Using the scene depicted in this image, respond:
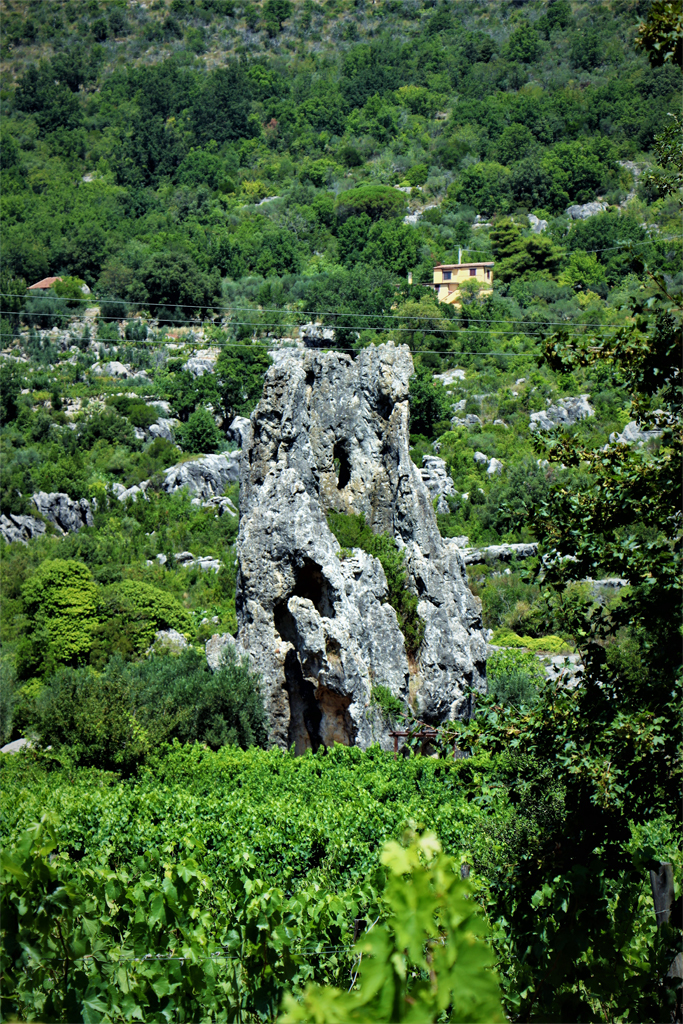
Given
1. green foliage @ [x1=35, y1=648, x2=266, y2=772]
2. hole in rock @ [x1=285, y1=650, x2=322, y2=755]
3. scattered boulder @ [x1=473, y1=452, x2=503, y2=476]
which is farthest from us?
scattered boulder @ [x1=473, y1=452, x2=503, y2=476]

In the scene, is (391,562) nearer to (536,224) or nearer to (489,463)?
(489,463)

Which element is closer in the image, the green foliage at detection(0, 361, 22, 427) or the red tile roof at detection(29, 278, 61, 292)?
the green foliage at detection(0, 361, 22, 427)

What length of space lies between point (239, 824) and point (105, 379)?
155 feet

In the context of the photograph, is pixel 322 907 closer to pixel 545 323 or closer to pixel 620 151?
pixel 545 323

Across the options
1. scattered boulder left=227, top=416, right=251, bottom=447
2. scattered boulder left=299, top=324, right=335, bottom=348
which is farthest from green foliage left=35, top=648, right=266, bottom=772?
scattered boulder left=299, top=324, right=335, bottom=348

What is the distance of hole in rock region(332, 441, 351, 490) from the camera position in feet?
70.9

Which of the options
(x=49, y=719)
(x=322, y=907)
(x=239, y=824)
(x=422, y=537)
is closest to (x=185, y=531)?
(x=422, y=537)

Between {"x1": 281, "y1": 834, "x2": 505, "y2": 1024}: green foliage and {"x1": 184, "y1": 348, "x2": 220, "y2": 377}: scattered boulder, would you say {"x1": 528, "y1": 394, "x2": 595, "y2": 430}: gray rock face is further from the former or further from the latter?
{"x1": 281, "y1": 834, "x2": 505, "y2": 1024}: green foliage

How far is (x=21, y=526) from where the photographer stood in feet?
133


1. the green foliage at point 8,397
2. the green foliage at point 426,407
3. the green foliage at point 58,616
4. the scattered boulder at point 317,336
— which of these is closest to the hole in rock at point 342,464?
the green foliage at point 58,616

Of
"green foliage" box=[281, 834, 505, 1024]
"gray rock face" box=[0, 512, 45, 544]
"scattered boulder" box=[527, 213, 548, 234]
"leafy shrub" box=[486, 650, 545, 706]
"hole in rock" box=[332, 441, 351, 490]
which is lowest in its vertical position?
"scattered boulder" box=[527, 213, 548, 234]

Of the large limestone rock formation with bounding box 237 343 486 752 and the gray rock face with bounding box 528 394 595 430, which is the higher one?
the large limestone rock formation with bounding box 237 343 486 752

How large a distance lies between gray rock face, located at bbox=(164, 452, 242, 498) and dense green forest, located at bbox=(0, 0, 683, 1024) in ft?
2.65

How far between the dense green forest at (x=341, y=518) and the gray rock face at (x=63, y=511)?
0.79 m
